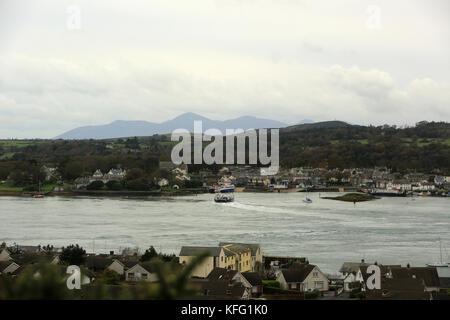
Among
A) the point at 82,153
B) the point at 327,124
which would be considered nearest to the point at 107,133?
the point at 327,124

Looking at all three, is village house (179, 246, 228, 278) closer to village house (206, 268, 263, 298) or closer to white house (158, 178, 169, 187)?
village house (206, 268, 263, 298)

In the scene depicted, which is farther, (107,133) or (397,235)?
(107,133)

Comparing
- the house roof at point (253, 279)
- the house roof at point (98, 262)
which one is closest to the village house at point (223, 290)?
the house roof at point (253, 279)

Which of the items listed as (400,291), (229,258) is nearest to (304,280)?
(229,258)

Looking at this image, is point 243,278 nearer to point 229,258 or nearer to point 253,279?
point 253,279

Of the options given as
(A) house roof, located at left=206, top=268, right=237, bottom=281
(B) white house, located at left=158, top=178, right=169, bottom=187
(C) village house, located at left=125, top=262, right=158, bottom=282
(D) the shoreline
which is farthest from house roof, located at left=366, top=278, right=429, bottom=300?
(B) white house, located at left=158, top=178, right=169, bottom=187

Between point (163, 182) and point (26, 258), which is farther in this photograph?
point (163, 182)

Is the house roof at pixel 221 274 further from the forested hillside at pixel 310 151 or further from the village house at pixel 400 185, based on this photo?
the village house at pixel 400 185

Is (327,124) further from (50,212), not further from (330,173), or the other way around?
(50,212)
